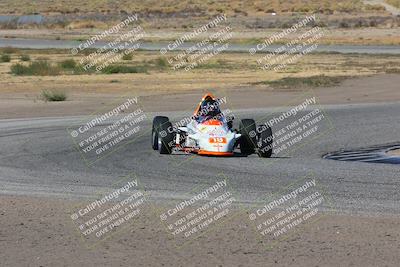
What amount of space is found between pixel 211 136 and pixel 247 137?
1027 mm

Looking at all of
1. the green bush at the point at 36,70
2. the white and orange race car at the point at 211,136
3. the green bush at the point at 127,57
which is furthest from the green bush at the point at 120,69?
the white and orange race car at the point at 211,136

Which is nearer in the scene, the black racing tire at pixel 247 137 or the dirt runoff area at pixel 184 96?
the black racing tire at pixel 247 137

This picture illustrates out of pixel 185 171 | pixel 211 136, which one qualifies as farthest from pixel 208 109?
pixel 185 171

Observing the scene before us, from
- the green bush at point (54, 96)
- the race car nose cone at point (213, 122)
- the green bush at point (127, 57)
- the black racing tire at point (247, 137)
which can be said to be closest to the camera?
the race car nose cone at point (213, 122)

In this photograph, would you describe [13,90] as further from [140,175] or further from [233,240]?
[233,240]

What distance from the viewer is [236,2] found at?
143750 millimetres

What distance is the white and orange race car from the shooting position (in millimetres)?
20344

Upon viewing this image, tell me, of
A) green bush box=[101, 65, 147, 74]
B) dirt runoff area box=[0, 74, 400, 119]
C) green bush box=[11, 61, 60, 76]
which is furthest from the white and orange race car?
green bush box=[101, 65, 147, 74]

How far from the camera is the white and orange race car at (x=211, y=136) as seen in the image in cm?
2034

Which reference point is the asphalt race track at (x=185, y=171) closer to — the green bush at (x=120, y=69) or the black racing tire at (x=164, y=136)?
the black racing tire at (x=164, y=136)

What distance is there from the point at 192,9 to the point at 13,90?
307 feet

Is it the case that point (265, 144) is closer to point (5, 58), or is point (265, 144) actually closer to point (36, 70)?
point (36, 70)

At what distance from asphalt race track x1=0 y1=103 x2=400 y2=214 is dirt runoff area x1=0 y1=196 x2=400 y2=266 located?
152cm

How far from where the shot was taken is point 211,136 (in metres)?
20.3
